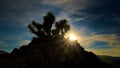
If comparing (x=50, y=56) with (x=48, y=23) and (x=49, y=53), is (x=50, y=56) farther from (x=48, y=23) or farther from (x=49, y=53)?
(x=48, y=23)

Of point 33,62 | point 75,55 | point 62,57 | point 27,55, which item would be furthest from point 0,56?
point 75,55

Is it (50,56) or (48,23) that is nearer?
(50,56)

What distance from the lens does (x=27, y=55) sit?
162ft

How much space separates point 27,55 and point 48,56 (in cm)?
655

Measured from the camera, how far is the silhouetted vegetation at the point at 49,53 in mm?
44188

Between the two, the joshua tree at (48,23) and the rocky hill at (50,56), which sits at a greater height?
the joshua tree at (48,23)

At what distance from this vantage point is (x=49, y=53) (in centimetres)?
4991

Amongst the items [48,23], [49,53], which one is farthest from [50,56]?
[48,23]

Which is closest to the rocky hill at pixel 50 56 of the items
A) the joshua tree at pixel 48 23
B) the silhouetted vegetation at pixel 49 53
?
the silhouetted vegetation at pixel 49 53

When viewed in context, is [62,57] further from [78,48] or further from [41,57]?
[78,48]

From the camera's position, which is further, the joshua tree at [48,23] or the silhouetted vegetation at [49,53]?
the joshua tree at [48,23]

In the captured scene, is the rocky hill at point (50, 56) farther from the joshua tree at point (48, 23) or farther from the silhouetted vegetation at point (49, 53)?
the joshua tree at point (48, 23)

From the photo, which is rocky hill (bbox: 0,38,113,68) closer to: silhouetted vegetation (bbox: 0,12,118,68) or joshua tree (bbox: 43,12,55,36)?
silhouetted vegetation (bbox: 0,12,118,68)

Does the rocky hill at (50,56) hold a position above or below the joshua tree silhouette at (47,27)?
below
